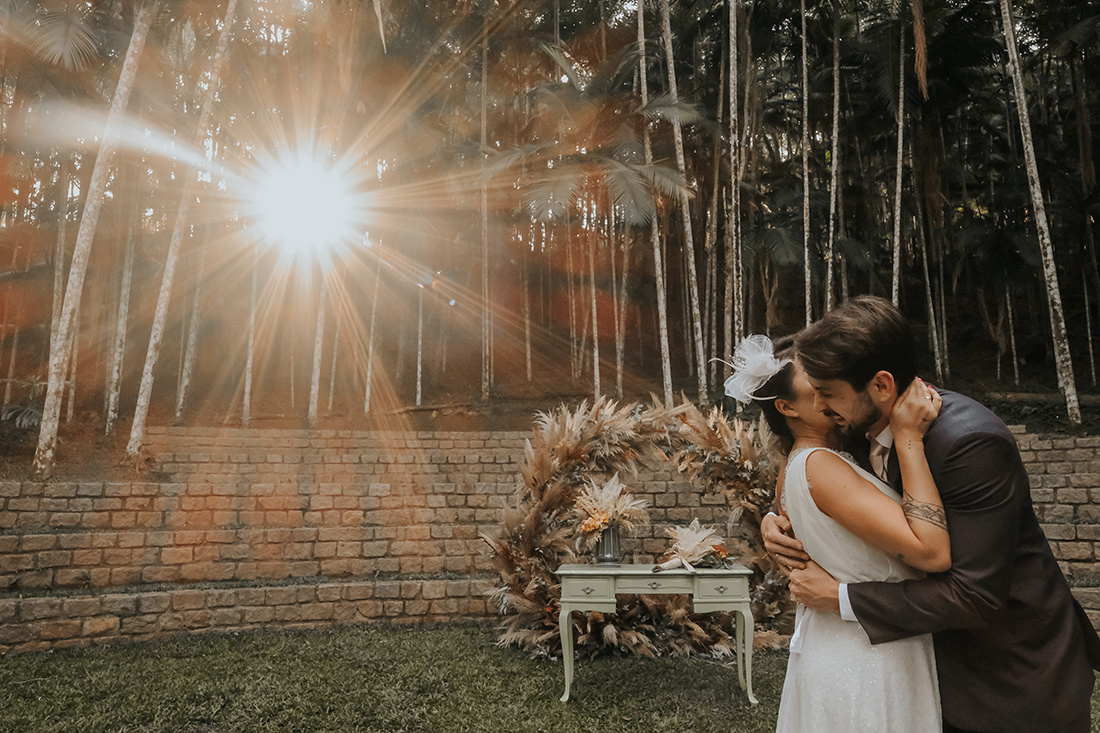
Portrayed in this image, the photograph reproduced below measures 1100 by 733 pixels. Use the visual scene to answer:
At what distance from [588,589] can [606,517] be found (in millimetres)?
564

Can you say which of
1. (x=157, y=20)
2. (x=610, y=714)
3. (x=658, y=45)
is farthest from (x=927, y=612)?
(x=658, y=45)

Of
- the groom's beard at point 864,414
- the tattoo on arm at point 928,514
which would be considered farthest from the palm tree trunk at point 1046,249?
the tattoo on arm at point 928,514

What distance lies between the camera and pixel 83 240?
8.88 m

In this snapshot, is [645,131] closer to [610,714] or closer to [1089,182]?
[1089,182]

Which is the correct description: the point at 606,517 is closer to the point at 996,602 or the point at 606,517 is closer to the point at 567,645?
the point at 567,645

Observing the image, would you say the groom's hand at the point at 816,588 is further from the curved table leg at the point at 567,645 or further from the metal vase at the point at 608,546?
the metal vase at the point at 608,546

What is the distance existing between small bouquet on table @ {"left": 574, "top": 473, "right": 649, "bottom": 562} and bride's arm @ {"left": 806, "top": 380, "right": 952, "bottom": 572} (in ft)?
10.8

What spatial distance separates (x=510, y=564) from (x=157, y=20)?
10484 millimetres

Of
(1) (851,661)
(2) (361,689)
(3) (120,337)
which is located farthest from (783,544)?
(3) (120,337)

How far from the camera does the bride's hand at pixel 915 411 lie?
4.28ft

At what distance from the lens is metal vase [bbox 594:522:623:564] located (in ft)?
15.0

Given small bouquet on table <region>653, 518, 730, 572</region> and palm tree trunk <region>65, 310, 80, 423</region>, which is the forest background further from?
small bouquet on table <region>653, 518, 730, 572</region>

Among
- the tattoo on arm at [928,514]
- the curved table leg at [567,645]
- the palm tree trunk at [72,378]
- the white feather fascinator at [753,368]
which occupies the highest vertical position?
the palm tree trunk at [72,378]

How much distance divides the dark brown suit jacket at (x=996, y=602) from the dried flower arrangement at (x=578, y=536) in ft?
11.2
